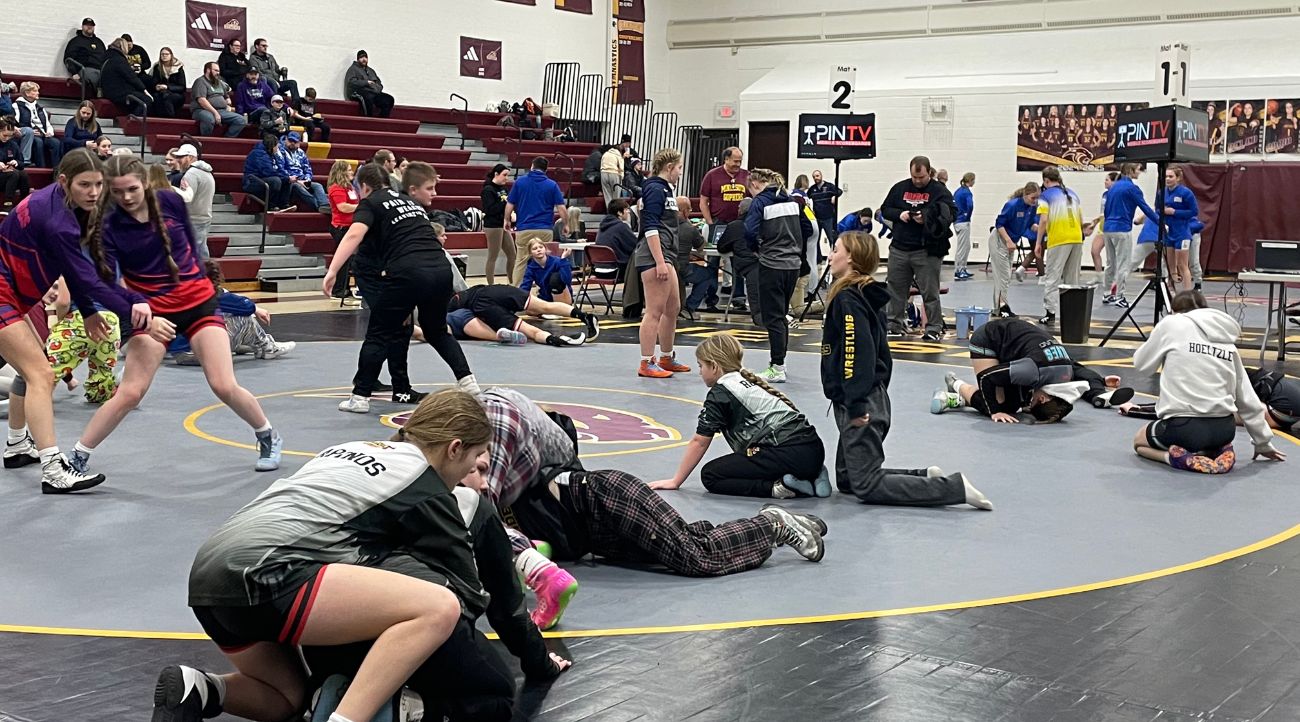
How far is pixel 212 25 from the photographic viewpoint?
2228 centimetres

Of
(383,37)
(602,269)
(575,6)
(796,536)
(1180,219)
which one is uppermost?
(575,6)

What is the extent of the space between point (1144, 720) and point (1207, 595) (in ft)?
4.58

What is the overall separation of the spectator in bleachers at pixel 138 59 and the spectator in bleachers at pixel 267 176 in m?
2.19

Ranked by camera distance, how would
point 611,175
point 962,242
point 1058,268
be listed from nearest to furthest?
1. point 1058,268
2. point 611,175
3. point 962,242

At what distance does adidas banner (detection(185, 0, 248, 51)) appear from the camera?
22.0 meters

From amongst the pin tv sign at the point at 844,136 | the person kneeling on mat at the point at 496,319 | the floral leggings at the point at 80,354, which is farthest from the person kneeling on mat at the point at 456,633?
the pin tv sign at the point at 844,136

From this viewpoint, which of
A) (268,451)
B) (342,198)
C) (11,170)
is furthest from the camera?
(11,170)

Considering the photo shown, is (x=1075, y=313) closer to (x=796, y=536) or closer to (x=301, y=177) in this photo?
→ (x=796, y=536)

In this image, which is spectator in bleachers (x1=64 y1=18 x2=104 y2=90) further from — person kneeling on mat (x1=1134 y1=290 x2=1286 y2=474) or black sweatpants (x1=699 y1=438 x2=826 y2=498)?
person kneeling on mat (x1=1134 y1=290 x2=1286 y2=474)

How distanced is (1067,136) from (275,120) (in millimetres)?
14694

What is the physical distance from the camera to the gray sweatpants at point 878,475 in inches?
241

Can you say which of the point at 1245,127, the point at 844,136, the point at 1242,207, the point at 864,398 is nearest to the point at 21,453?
the point at 864,398

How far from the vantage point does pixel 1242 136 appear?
23.8 meters

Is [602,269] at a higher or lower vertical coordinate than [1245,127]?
lower
